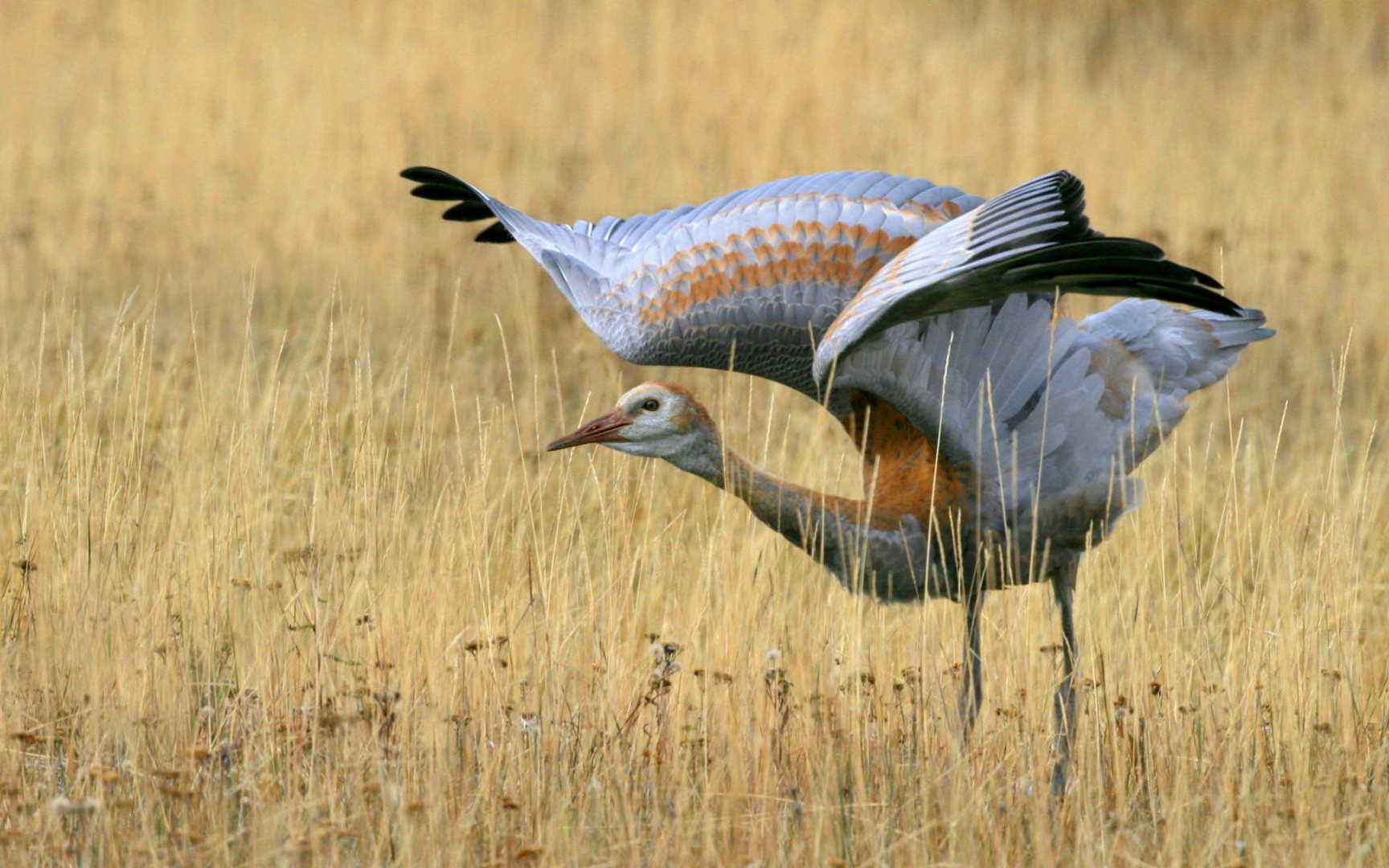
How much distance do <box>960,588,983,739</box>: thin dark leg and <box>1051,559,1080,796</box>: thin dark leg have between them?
9.1 inches

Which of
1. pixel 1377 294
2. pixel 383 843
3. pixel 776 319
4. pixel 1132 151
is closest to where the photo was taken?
pixel 383 843

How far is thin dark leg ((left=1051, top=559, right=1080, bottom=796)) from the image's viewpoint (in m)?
4.78

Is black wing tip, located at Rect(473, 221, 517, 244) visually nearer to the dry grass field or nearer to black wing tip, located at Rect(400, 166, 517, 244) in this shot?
black wing tip, located at Rect(400, 166, 517, 244)

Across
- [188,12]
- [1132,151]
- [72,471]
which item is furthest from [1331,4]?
[72,471]

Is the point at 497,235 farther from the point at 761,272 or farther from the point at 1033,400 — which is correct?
the point at 1033,400

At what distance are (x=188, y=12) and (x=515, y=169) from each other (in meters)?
2.91

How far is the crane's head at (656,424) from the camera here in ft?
15.9

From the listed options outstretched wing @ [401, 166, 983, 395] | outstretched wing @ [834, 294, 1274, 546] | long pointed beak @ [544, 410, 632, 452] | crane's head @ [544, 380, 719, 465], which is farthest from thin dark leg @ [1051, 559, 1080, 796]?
long pointed beak @ [544, 410, 632, 452]

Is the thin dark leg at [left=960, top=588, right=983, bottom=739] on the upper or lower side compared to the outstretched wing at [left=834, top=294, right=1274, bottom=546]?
lower

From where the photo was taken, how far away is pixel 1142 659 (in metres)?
4.90

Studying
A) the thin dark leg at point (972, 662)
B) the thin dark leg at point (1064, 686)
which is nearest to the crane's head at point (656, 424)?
the thin dark leg at point (972, 662)

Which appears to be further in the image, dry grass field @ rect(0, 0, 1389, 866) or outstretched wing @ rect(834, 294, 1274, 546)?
outstretched wing @ rect(834, 294, 1274, 546)

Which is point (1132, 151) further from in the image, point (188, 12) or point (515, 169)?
point (188, 12)

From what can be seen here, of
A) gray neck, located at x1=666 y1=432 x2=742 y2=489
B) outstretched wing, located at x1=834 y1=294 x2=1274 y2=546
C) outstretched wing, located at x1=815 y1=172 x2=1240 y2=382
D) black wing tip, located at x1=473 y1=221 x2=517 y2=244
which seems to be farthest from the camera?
black wing tip, located at x1=473 y1=221 x2=517 y2=244
